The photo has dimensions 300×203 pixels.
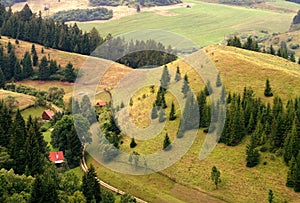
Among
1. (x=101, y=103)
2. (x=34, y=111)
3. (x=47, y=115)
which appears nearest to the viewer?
(x=47, y=115)

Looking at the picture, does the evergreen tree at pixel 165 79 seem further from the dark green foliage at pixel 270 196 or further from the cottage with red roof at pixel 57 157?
the dark green foliage at pixel 270 196

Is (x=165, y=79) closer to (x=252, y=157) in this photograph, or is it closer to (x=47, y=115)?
(x=47, y=115)

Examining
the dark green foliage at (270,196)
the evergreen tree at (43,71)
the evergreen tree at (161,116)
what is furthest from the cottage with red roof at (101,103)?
the dark green foliage at (270,196)

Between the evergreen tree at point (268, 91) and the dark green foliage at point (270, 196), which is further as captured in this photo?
the evergreen tree at point (268, 91)

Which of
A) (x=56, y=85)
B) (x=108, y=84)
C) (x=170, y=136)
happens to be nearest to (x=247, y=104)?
(x=170, y=136)

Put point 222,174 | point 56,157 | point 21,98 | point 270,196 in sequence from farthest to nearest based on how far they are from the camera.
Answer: point 21,98
point 56,157
point 222,174
point 270,196

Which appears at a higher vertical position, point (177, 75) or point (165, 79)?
point (177, 75)

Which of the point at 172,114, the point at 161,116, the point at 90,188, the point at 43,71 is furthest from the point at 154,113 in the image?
the point at 43,71

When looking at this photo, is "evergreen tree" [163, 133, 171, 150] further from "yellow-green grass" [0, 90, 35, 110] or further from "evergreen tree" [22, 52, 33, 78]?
"evergreen tree" [22, 52, 33, 78]
